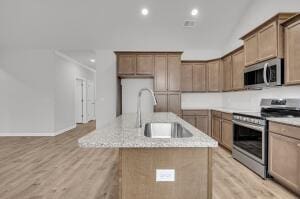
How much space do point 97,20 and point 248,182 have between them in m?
5.03

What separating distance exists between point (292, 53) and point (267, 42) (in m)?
0.54

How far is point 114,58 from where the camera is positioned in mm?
6895

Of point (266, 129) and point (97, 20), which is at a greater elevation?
point (97, 20)

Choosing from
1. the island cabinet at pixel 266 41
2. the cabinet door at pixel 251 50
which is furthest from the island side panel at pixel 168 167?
the cabinet door at pixel 251 50

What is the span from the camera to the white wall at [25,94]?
22.7 ft

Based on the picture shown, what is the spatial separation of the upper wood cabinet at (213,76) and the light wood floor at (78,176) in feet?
6.54

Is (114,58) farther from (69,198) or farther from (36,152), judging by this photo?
(69,198)

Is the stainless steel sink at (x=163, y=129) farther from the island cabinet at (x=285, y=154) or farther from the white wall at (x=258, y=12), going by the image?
the white wall at (x=258, y=12)

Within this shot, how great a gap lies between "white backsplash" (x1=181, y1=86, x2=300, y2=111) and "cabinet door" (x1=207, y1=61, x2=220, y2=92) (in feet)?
1.28

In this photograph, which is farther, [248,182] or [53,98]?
[53,98]

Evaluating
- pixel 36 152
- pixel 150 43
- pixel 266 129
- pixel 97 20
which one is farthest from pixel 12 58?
pixel 266 129

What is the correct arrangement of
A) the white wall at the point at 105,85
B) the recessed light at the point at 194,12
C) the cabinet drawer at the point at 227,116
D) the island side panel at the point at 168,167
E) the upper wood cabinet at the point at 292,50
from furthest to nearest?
the white wall at the point at 105,85, the recessed light at the point at 194,12, the cabinet drawer at the point at 227,116, the upper wood cabinet at the point at 292,50, the island side panel at the point at 168,167

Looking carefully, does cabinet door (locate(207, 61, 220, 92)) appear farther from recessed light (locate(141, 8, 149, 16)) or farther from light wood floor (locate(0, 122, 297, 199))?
recessed light (locate(141, 8, 149, 16))

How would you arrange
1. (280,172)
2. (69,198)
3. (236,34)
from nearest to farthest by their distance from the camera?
(69,198) → (280,172) → (236,34)
